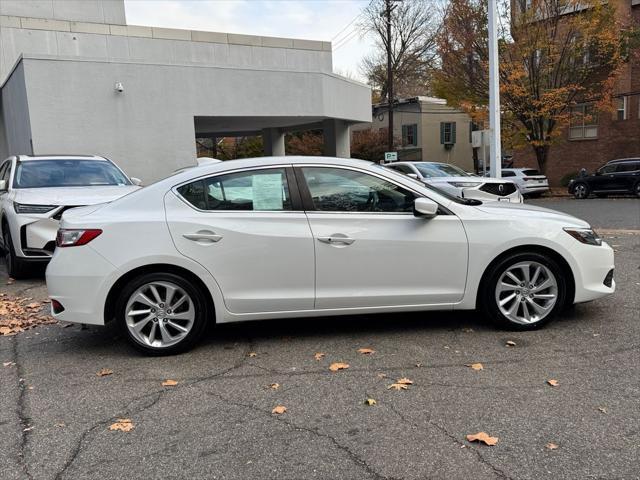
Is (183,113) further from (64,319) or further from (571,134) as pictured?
(571,134)

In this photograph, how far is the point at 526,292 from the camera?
15.9 feet

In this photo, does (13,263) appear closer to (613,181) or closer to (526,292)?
(526,292)

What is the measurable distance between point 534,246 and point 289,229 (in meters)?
2.14

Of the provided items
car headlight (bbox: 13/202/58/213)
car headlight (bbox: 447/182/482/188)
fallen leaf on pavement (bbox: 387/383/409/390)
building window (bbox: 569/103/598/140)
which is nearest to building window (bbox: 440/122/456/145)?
building window (bbox: 569/103/598/140)

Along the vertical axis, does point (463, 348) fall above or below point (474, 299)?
below

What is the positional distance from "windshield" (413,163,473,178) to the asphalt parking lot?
8557 mm

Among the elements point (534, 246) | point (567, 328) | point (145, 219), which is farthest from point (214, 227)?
point (567, 328)

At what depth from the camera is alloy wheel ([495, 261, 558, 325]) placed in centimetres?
480

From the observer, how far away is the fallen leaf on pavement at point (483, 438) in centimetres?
305

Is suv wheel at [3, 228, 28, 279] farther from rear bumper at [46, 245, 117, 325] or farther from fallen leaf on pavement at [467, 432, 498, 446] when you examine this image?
fallen leaf on pavement at [467, 432, 498, 446]

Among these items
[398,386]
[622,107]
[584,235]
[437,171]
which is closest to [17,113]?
[437,171]

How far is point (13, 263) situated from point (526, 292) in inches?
274

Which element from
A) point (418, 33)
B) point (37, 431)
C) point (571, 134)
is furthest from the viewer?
point (418, 33)

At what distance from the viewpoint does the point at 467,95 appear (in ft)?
81.9
